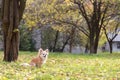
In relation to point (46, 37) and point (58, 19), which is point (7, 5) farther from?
point (46, 37)

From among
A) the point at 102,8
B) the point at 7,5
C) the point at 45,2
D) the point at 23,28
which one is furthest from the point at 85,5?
the point at 7,5

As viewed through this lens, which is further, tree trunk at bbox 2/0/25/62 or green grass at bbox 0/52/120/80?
tree trunk at bbox 2/0/25/62

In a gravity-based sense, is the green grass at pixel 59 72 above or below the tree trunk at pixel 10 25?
below

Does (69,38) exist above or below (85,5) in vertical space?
below

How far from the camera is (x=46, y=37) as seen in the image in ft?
132

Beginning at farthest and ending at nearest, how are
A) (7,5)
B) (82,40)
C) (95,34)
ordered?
(82,40) < (95,34) < (7,5)

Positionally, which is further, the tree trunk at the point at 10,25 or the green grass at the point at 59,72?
the tree trunk at the point at 10,25

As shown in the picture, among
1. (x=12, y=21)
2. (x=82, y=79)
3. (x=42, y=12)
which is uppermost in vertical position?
(x=42, y=12)

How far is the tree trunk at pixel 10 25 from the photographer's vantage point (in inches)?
525

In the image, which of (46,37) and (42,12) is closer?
(42,12)

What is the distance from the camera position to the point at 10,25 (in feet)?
43.7

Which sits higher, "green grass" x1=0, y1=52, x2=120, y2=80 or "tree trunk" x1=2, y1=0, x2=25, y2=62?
"tree trunk" x1=2, y1=0, x2=25, y2=62

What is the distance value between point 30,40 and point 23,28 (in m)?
3.27

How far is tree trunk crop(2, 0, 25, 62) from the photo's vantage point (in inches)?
525
